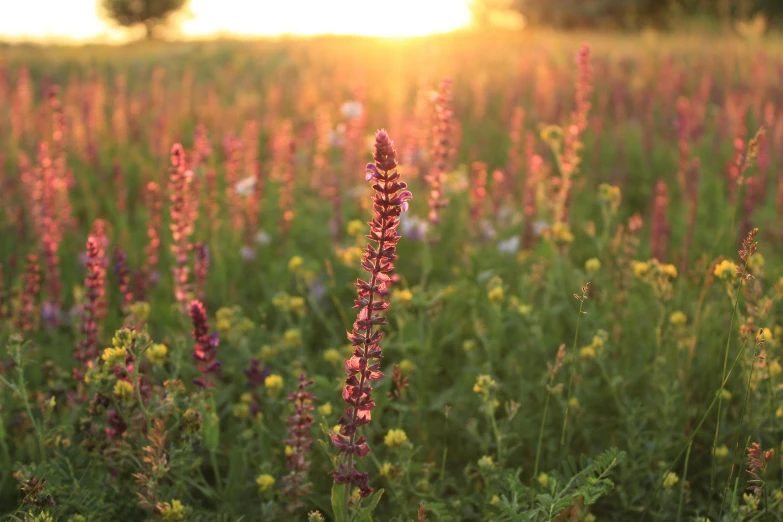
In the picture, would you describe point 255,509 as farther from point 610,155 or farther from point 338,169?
point 610,155

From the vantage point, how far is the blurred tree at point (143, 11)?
147 feet

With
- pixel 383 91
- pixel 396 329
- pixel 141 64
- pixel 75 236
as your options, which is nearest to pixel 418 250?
pixel 396 329

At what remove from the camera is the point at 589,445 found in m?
2.60

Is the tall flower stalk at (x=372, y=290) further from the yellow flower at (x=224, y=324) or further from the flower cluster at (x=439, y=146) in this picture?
the flower cluster at (x=439, y=146)

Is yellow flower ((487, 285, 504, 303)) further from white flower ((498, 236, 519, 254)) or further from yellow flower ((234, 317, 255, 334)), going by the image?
white flower ((498, 236, 519, 254))

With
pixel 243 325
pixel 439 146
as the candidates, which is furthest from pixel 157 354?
pixel 439 146

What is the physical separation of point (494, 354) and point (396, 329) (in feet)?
1.90

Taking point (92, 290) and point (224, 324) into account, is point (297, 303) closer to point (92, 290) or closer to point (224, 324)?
point (224, 324)

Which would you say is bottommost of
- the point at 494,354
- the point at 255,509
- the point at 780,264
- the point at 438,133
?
the point at 255,509

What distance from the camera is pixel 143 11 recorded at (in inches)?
1769

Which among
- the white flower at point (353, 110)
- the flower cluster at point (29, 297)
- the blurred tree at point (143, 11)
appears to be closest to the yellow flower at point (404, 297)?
the flower cluster at point (29, 297)

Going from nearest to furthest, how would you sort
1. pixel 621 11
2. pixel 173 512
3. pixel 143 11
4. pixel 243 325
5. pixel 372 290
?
pixel 372 290 < pixel 173 512 < pixel 243 325 < pixel 621 11 < pixel 143 11

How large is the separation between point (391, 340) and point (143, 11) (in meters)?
47.5

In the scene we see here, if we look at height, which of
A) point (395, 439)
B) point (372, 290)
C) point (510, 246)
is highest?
point (372, 290)
